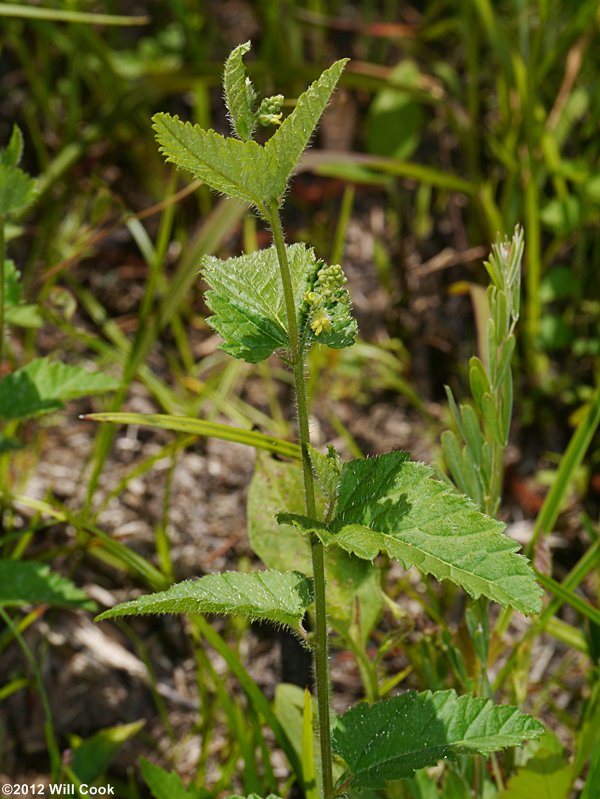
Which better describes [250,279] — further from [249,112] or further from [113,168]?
[113,168]

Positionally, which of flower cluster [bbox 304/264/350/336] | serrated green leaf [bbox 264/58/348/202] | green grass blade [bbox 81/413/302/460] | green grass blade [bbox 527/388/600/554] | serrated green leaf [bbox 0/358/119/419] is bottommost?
green grass blade [bbox 527/388/600/554]

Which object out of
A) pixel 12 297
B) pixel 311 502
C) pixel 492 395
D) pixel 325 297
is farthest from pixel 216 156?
pixel 12 297

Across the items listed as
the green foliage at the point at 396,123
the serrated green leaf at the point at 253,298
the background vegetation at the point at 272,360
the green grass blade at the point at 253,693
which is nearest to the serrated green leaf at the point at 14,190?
the background vegetation at the point at 272,360

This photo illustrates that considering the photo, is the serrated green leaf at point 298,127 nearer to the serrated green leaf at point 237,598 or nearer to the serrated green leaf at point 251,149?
the serrated green leaf at point 251,149

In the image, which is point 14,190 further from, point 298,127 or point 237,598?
point 237,598

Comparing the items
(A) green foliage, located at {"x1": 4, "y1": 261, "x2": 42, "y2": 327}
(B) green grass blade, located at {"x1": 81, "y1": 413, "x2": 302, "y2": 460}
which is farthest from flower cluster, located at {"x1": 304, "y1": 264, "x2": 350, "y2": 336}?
(A) green foliage, located at {"x1": 4, "y1": 261, "x2": 42, "y2": 327}

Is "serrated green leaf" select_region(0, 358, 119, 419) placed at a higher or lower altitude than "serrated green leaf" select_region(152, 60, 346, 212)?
lower

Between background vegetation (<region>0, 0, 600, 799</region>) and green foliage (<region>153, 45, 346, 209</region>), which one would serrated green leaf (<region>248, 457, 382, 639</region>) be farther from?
green foliage (<region>153, 45, 346, 209</region>)
